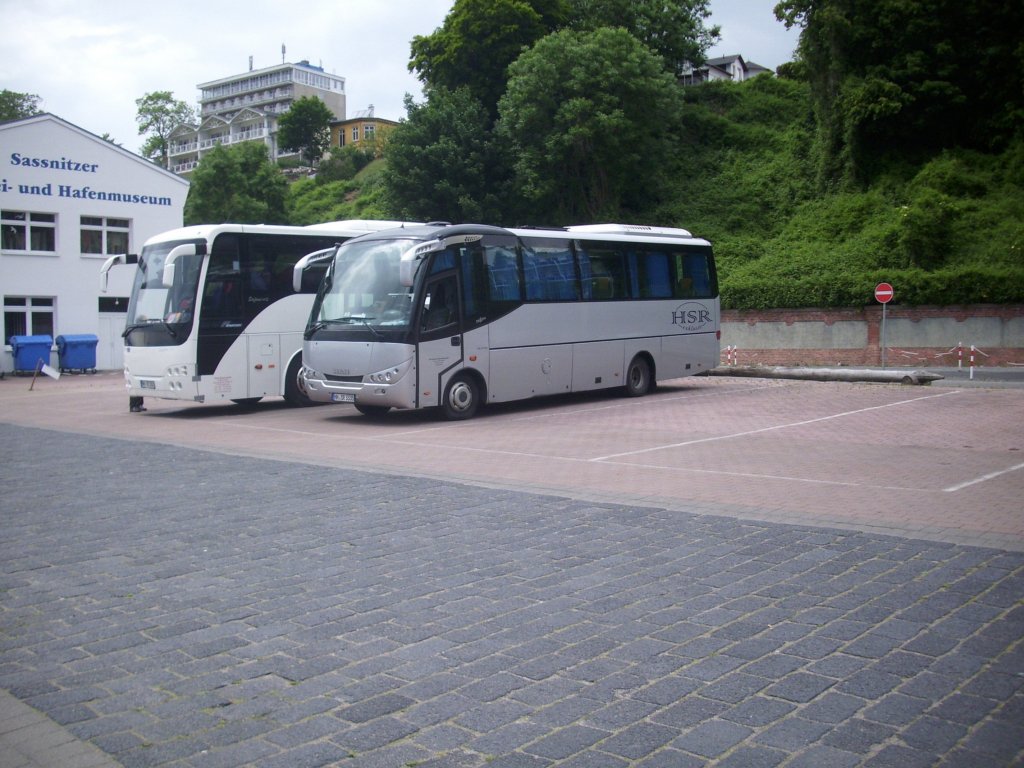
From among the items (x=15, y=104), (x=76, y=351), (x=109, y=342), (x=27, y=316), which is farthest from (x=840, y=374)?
(x=15, y=104)

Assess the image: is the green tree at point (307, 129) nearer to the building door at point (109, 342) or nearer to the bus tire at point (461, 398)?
the building door at point (109, 342)

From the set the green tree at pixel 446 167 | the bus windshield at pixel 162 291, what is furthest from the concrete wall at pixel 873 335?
the bus windshield at pixel 162 291

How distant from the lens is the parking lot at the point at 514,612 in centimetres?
397

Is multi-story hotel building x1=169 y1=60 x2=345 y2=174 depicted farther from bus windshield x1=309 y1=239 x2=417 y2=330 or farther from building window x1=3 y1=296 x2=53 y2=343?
bus windshield x1=309 y1=239 x2=417 y2=330

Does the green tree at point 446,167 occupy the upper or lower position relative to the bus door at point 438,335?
upper

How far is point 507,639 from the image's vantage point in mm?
5152

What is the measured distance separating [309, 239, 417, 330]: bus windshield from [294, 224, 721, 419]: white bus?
0.02 m

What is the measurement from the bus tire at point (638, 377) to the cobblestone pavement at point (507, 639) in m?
13.1

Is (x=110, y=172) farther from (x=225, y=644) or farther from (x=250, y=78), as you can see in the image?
(x=250, y=78)

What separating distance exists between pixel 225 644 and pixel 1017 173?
39.8 meters

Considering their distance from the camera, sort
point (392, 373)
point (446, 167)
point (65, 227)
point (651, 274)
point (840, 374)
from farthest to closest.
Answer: point (446, 167)
point (65, 227)
point (840, 374)
point (651, 274)
point (392, 373)

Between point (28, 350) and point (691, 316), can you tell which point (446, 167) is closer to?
point (28, 350)

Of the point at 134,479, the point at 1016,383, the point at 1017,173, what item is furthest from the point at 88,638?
the point at 1017,173

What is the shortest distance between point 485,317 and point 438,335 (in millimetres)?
1208
